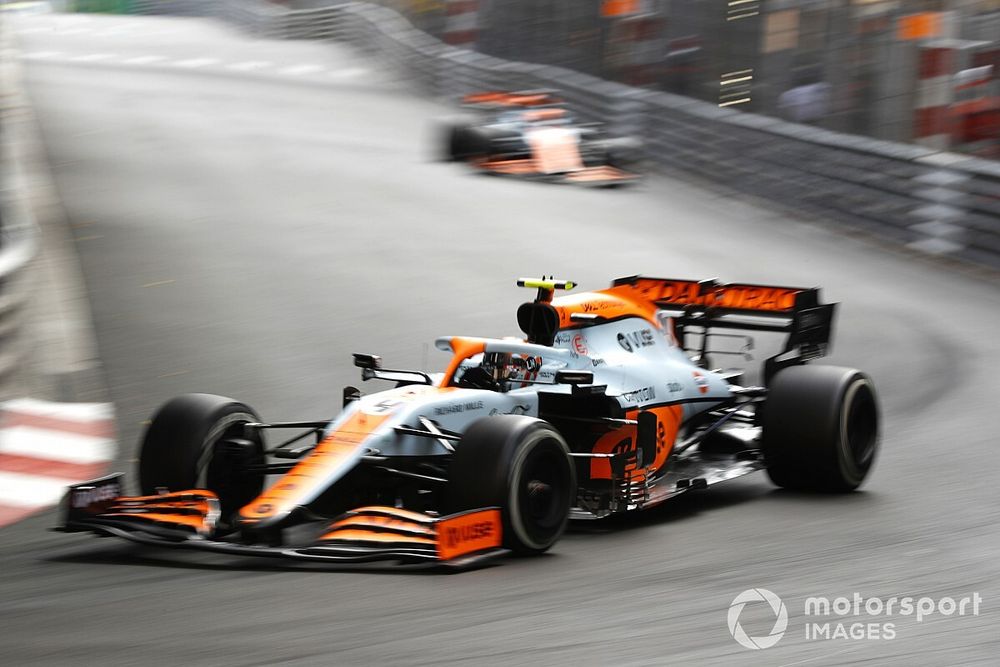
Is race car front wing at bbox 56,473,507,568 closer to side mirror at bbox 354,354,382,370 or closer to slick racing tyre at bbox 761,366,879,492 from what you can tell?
side mirror at bbox 354,354,382,370

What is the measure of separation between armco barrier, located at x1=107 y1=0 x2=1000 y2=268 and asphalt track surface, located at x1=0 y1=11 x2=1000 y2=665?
1.78 ft

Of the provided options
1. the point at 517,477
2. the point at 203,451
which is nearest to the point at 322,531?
the point at 203,451

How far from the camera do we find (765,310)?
371 inches

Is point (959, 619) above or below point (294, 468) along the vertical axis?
below

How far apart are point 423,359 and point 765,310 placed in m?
3.66

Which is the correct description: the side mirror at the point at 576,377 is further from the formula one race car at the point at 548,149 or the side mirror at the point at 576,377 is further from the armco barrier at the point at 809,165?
the formula one race car at the point at 548,149

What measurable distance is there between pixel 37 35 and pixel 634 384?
43.8 meters

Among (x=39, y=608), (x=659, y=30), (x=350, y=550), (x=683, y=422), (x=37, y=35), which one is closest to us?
(x=39, y=608)

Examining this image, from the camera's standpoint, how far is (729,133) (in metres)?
21.7

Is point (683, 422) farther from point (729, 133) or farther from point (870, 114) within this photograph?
point (729, 133)

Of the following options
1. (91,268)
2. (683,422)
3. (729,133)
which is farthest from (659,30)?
(683,422)

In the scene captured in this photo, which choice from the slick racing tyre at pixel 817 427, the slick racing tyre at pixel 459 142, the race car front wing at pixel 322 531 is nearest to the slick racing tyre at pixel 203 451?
the race car front wing at pixel 322 531

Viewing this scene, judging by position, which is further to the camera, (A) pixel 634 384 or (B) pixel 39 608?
(A) pixel 634 384

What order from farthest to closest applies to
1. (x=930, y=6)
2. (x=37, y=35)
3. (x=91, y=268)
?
(x=37, y=35) < (x=930, y=6) < (x=91, y=268)
